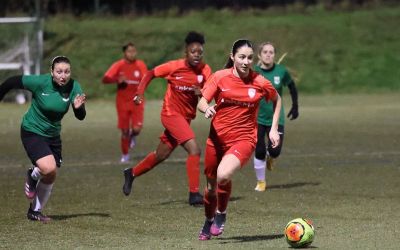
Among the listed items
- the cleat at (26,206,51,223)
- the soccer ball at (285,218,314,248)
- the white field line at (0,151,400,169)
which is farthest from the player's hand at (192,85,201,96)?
the white field line at (0,151,400,169)

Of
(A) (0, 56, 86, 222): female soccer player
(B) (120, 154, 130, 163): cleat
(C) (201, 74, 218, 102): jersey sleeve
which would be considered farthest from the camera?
(B) (120, 154, 130, 163): cleat

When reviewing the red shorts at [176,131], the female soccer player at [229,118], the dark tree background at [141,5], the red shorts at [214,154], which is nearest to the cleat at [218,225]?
the female soccer player at [229,118]

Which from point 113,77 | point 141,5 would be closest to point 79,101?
point 113,77

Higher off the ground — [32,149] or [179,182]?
[32,149]

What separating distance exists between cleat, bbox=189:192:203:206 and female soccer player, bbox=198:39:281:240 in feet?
8.15

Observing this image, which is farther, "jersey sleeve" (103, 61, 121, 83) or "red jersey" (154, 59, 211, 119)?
"jersey sleeve" (103, 61, 121, 83)

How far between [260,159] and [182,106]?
1.65 meters

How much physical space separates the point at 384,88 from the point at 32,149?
25643 millimetres

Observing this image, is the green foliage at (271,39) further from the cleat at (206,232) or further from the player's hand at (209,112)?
the player's hand at (209,112)

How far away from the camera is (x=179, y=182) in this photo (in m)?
15.9

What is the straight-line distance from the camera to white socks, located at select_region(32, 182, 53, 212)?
12250 mm

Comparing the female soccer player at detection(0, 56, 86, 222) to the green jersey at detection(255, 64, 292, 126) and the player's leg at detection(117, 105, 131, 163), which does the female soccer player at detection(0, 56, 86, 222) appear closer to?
the green jersey at detection(255, 64, 292, 126)

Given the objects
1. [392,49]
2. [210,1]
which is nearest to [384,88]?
[392,49]

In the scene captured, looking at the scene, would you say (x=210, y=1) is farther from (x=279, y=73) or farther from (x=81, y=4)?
(x=279, y=73)
